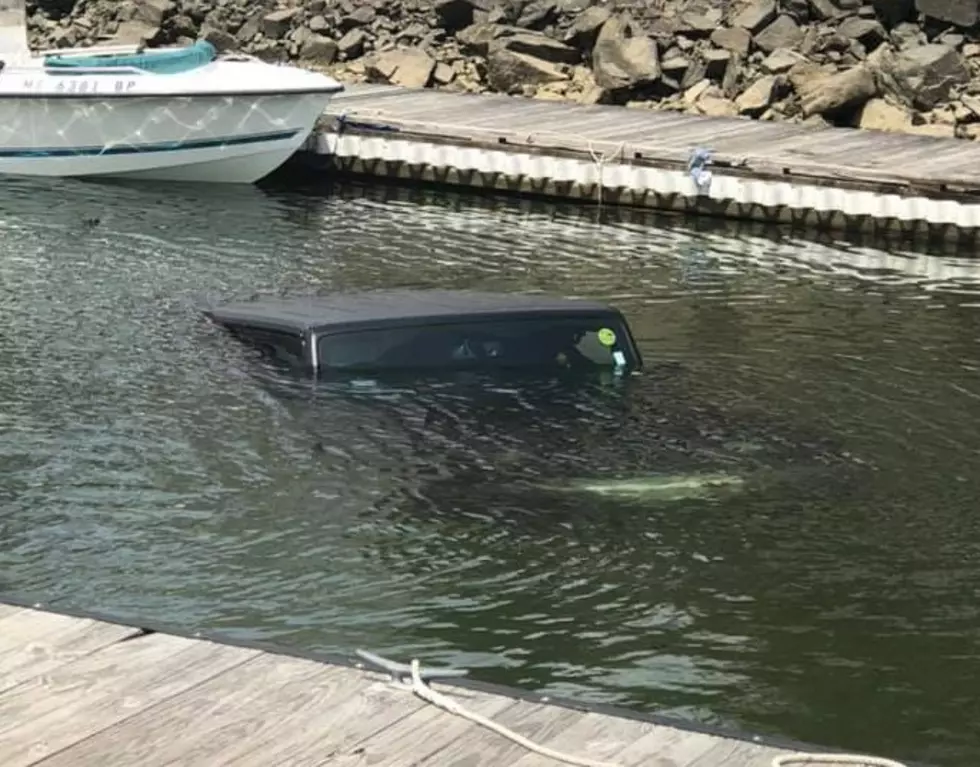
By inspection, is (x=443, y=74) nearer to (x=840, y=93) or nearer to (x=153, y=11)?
(x=840, y=93)

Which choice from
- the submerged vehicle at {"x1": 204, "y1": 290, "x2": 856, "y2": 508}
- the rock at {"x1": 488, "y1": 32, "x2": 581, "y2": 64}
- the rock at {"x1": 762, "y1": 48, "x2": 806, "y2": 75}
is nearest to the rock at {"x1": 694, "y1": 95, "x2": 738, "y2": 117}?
the rock at {"x1": 762, "y1": 48, "x2": 806, "y2": 75}

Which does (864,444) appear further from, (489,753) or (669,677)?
(489,753)

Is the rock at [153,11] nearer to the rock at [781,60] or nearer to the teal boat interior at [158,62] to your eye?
the teal boat interior at [158,62]

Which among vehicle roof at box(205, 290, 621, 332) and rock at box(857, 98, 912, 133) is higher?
vehicle roof at box(205, 290, 621, 332)

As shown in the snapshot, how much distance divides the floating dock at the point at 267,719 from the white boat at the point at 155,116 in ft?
65.6

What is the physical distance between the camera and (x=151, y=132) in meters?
26.6

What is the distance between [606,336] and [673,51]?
57.2 ft

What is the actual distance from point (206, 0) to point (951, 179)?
20.8 metres

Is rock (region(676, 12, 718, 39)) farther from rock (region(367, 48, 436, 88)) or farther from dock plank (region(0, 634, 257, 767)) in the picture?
dock plank (region(0, 634, 257, 767))

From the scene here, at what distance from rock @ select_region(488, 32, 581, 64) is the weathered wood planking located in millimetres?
1646

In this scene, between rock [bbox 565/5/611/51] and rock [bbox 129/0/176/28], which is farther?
rock [bbox 129/0/176/28]

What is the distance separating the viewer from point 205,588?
1005 cm

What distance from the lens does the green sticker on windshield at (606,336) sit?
46.9 feet

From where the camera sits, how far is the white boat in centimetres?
2642
